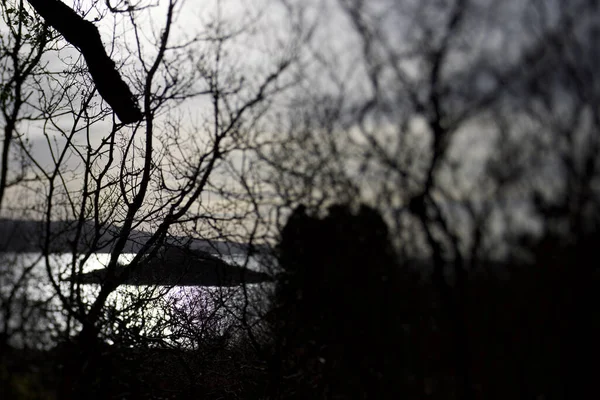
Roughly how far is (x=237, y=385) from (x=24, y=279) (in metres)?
2.63

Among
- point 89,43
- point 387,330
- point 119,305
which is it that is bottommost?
point 387,330

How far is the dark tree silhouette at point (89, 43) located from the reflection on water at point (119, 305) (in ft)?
3.35

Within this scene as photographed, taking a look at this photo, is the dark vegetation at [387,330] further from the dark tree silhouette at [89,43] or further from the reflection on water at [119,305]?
the dark tree silhouette at [89,43]

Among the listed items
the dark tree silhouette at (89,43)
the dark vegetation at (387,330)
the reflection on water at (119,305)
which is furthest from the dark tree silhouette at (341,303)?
the dark tree silhouette at (89,43)

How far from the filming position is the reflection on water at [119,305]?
7.32ft

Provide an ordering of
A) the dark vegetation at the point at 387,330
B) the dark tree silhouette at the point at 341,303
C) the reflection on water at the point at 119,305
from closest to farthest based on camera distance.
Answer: the reflection on water at the point at 119,305 < the dark vegetation at the point at 387,330 < the dark tree silhouette at the point at 341,303

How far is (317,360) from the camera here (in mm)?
5281

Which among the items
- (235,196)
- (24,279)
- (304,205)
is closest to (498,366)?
(304,205)

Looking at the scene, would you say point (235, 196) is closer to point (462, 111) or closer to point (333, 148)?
point (333, 148)

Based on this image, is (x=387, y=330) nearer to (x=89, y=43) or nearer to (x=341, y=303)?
(x=341, y=303)

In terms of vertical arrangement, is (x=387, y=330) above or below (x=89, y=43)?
below

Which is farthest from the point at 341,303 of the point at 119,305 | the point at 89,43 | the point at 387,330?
the point at 89,43

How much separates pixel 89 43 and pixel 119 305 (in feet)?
5.34

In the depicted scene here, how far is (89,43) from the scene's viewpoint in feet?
10.4
